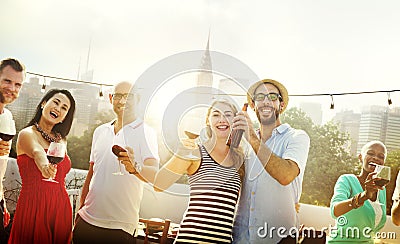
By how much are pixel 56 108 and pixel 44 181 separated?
49cm

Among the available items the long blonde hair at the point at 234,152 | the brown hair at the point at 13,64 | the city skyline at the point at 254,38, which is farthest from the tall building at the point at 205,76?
the brown hair at the point at 13,64

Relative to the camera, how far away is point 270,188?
9.07 ft

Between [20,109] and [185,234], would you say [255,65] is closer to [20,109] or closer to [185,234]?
[185,234]

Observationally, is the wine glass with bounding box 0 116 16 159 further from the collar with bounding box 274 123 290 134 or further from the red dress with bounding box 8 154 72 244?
the collar with bounding box 274 123 290 134

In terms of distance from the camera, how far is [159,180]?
2826 mm

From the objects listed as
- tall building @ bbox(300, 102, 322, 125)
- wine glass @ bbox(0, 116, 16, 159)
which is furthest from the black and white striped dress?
wine glass @ bbox(0, 116, 16, 159)

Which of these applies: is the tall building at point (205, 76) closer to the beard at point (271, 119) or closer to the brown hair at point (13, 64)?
the beard at point (271, 119)

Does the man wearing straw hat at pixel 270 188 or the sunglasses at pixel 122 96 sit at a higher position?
the sunglasses at pixel 122 96

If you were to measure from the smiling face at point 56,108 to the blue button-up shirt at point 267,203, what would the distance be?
4.31ft

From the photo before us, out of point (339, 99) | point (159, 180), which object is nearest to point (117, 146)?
point (159, 180)

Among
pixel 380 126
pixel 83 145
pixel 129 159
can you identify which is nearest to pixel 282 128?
pixel 380 126

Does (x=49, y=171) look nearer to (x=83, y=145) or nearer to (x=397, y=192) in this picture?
(x=83, y=145)

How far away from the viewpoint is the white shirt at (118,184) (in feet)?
9.73

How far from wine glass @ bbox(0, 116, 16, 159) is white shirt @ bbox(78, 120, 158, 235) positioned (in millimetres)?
631
